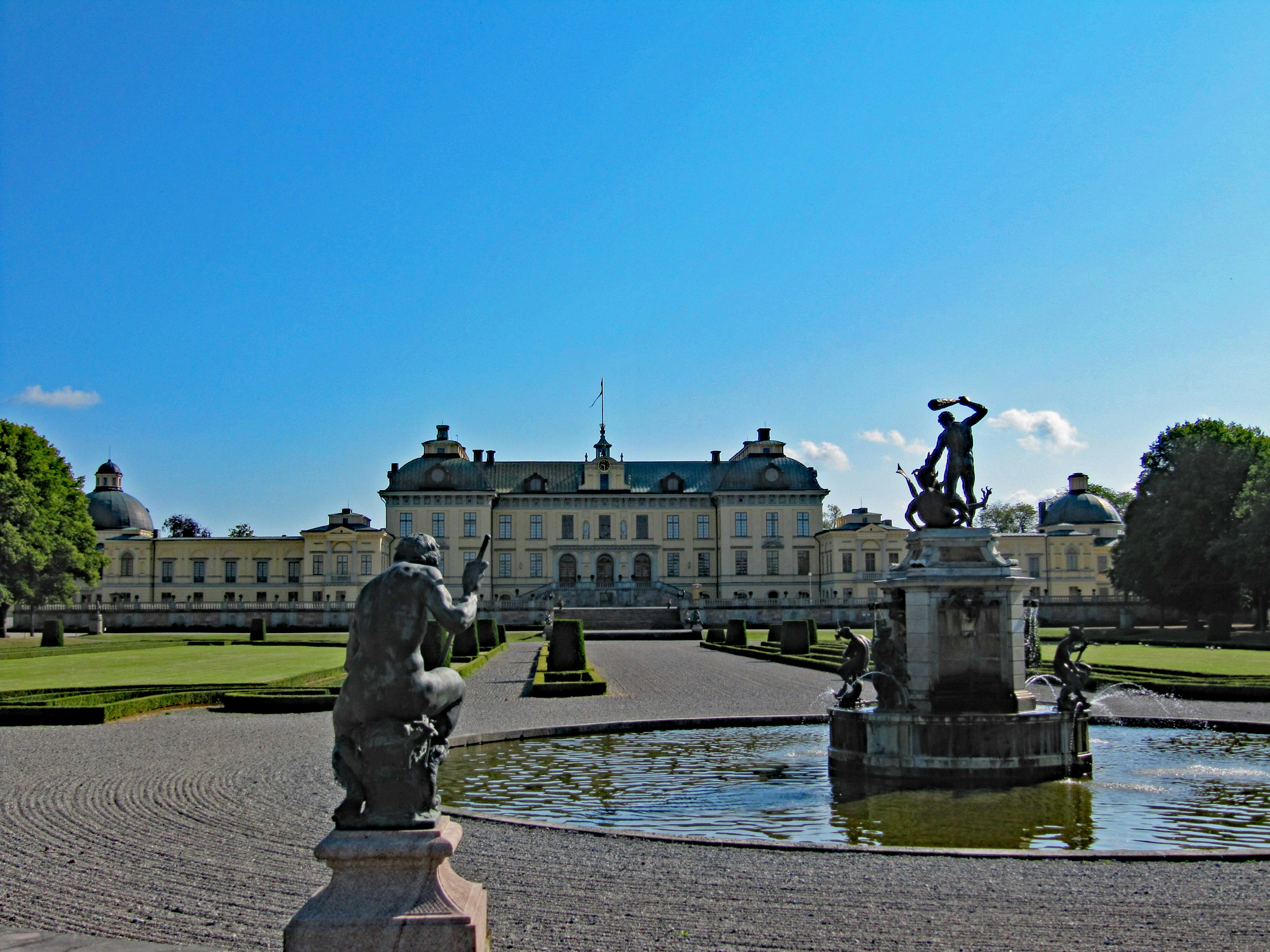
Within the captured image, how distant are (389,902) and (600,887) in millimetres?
2196

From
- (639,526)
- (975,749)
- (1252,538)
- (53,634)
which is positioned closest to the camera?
(975,749)

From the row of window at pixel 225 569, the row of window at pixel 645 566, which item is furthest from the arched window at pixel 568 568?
the row of window at pixel 225 569

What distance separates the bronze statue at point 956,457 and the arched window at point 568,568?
198 ft

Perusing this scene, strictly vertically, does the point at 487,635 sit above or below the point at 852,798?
below

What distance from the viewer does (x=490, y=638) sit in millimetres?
35719

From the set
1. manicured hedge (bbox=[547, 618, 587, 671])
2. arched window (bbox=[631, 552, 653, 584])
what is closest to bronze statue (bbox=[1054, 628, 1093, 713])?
manicured hedge (bbox=[547, 618, 587, 671])

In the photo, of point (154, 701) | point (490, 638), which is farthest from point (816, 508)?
point (154, 701)

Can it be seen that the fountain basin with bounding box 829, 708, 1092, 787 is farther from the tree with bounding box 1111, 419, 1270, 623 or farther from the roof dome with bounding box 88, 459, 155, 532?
the roof dome with bounding box 88, 459, 155, 532

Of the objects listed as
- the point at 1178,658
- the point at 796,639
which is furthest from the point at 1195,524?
the point at 796,639

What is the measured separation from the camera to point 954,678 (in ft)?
35.4

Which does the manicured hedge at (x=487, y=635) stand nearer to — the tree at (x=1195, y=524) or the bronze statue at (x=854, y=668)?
the bronze statue at (x=854, y=668)

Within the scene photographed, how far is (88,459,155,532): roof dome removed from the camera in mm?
76250

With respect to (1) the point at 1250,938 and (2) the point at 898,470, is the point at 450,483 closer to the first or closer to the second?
(2) the point at 898,470

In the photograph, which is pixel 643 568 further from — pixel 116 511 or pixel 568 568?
pixel 116 511
